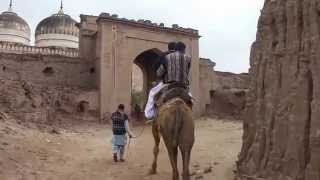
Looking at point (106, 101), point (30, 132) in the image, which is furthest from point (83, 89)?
point (30, 132)

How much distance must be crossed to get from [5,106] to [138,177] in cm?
1200

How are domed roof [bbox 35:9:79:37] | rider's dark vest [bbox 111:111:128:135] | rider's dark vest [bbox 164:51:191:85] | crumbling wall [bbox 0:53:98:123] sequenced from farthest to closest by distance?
domed roof [bbox 35:9:79:37], crumbling wall [bbox 0:53:98:123], rider's dark vest [bbox 111:111:128:135], rider's dark vest [bbox 164:51:191:85]

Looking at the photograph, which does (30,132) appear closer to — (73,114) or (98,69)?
(73,114)

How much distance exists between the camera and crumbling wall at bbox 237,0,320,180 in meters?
6.81

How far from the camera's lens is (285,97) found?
24.2 feet

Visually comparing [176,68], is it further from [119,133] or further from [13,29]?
[13,29]

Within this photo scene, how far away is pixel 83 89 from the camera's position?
85.7 feet

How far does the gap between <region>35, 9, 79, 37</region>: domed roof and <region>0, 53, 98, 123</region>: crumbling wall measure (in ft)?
43.3

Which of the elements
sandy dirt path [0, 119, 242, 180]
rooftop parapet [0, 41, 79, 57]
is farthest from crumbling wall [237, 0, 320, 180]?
rooftop parapet [0, 41, 79, 57]

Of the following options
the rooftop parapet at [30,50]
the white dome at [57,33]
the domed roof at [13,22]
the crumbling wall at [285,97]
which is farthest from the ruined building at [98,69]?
the crumbling wall at [285,97]

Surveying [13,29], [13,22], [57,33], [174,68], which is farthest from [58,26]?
[174,68]

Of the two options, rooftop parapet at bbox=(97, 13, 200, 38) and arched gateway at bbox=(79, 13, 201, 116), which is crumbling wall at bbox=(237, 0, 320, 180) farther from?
rooftop parapet at bbox=(97, 13, 200, 38)

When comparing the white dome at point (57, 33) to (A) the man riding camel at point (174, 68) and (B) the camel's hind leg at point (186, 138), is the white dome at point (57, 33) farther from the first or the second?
(B) the camel's hind leg at point (186, 138)

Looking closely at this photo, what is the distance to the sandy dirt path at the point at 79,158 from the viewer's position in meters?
10.7
